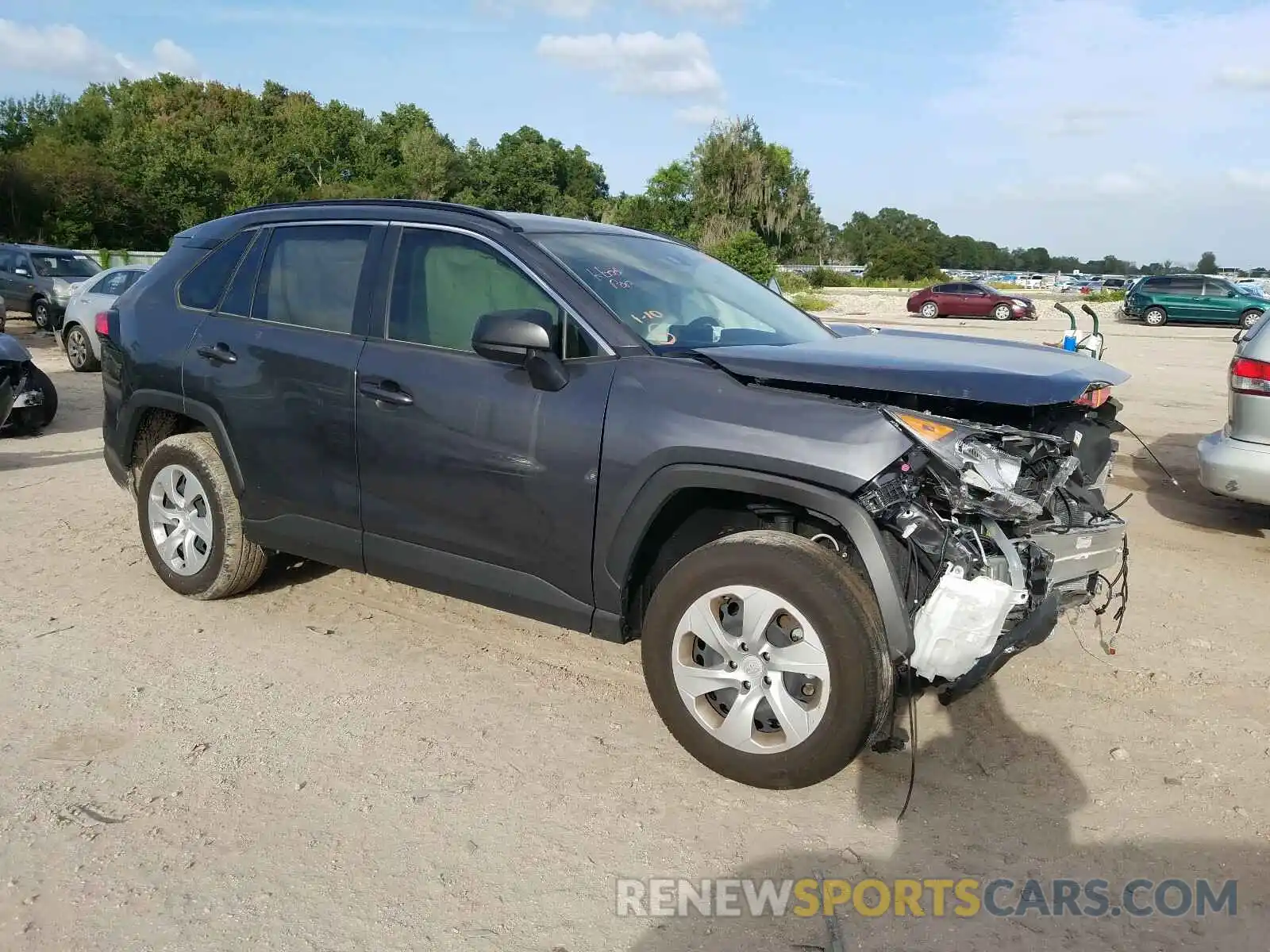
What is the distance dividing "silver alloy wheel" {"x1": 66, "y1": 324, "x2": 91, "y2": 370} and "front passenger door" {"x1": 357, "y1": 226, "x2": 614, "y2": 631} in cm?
1150

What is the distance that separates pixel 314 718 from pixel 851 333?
2933 mm

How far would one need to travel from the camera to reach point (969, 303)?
3672 centimetres

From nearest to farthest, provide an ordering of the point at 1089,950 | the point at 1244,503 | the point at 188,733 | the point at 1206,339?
the point at 1089,950
the point at 188,733
the point at 1244,503
the point at 1206,339

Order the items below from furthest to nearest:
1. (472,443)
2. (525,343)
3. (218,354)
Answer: (218,354) < (472,443) < (525,343)

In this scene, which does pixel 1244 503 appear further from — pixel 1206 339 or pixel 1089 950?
pixel 1206 339

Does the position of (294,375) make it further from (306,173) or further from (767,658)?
(306,173)

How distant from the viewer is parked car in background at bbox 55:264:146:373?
44.8 ft

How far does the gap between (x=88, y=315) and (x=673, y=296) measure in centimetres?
1209

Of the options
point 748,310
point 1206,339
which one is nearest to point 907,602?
point 748,310

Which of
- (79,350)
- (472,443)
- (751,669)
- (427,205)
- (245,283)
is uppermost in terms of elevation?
(427,205)

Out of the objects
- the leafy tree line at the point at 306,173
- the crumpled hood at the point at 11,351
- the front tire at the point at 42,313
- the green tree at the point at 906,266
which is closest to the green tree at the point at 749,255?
the leafy tree line at the point at 306,173

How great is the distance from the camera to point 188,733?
373 centimetres

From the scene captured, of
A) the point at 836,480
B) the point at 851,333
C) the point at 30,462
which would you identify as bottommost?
the point at 30,462

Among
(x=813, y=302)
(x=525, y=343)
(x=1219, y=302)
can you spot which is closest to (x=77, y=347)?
(x=525, y=343)
